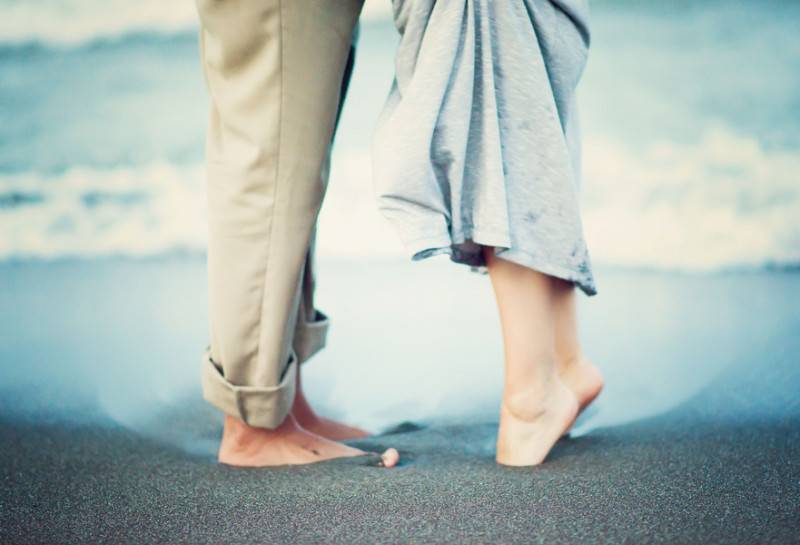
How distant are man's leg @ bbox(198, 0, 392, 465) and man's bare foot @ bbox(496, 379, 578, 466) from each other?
0.27m

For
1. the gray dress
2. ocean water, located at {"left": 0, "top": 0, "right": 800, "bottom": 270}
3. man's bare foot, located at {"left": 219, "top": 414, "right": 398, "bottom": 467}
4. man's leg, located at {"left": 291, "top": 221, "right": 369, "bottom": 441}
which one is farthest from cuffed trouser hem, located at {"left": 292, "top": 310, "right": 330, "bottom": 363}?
ocean water, located at {"left": 0, "top": 0, "right": 800, "bottom": 270}

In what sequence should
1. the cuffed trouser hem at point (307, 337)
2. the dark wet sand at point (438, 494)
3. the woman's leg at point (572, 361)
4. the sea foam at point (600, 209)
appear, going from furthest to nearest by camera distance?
the sea foam at point (600, 209)
the cuffed trouser hem at point (307, 337)
the woman's leg at point (572, 361)
the dark wet sand at point (438, 494)

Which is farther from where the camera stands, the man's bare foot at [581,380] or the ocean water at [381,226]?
the ocean water at [381,226]

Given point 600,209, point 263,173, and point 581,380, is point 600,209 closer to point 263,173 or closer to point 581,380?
point 581,380

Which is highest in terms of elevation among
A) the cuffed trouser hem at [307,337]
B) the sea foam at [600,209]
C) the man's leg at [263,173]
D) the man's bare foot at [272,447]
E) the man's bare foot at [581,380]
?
the man's leg at [263,173]

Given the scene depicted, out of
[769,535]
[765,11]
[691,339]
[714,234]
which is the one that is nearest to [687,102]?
[765,11]

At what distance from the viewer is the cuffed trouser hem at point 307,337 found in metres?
1.27

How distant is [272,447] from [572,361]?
1.50 feet

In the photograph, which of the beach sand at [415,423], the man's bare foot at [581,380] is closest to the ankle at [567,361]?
the man's bare foot at [581,380]

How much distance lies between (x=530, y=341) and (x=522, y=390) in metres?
0.07

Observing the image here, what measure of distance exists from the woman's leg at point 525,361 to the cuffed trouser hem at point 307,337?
37 cm

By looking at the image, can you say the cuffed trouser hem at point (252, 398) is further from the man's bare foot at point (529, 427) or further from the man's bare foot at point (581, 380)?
the man's bare foot at point (581, 380)

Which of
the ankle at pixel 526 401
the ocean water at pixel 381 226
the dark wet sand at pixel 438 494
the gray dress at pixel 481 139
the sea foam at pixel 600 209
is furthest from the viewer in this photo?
the sea foam at pixel 600 209

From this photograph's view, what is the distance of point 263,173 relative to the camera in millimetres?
1021
